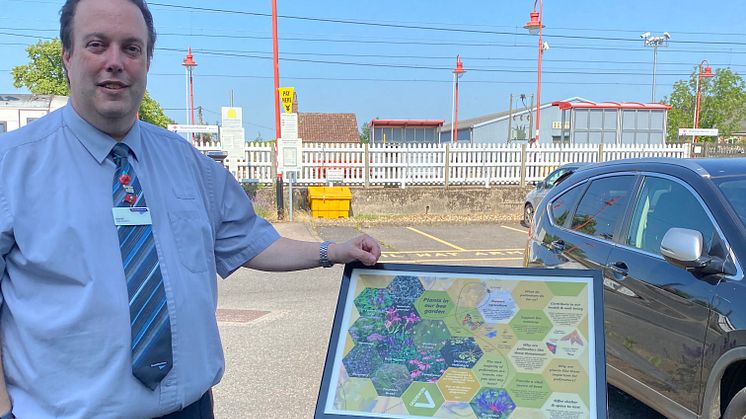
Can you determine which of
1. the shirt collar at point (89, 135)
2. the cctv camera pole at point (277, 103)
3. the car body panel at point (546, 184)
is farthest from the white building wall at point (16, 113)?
the shirt collar at point (89, 135)

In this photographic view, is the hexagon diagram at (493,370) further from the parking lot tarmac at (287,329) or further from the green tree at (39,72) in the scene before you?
the green tree at (39,72)

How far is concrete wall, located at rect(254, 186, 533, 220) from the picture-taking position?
15781 mm

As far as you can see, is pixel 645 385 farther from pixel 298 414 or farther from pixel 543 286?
pixel 298 414

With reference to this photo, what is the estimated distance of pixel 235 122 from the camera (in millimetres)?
14383

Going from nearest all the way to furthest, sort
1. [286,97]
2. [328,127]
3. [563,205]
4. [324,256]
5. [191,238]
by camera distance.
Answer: [191,238] < [324,256] < [563,205] < [286,97] < [328,127]

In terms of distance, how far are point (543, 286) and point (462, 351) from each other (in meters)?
→ 0.37

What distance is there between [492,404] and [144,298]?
1.18 m

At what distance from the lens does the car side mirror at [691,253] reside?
2.72 m

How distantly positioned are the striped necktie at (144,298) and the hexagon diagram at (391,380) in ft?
2.35

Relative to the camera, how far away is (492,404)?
73.3 inches

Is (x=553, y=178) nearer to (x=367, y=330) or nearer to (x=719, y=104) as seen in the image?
(x=367, y=330)

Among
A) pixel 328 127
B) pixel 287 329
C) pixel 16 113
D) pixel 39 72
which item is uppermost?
pixel 39 72

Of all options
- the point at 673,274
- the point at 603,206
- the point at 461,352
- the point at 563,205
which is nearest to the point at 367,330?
the point at 461,352

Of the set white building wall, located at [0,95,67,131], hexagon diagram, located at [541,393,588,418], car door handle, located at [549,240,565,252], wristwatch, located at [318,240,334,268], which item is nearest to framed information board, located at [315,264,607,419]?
hexagon diagram, located at [541,393,588,418]
